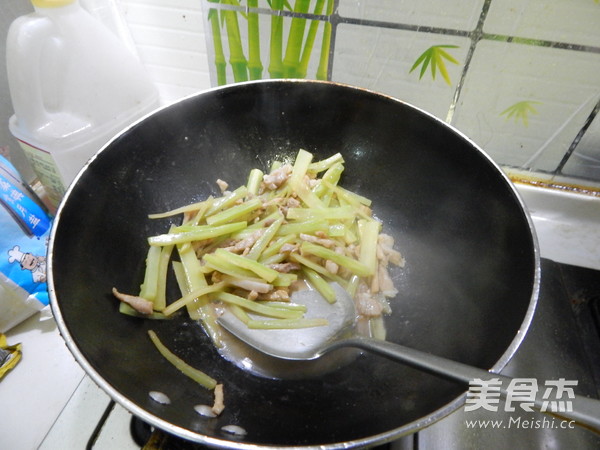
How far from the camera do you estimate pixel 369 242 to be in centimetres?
91

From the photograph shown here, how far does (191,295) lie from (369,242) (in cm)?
41

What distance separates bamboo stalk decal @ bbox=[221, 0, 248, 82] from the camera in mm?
1002

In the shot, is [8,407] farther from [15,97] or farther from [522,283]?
[522,283]

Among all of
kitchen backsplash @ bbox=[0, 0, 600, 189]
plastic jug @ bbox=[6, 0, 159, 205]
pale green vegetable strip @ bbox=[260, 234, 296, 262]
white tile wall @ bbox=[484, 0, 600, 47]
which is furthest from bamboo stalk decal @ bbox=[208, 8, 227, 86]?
white tile wall @ bbox=[484, 0, 600, 47]

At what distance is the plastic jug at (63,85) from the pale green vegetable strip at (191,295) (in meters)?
0.50

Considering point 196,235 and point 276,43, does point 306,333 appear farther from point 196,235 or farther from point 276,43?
point 276,43

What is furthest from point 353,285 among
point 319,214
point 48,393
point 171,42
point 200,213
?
point 171,42

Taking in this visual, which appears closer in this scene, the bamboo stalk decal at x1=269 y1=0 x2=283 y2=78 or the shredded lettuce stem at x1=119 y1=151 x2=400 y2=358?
the shredded lettuce stem at x1=119 y1=151 x2=400 y2=358

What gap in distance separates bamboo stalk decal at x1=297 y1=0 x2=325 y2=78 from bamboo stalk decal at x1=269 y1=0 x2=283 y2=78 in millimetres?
58

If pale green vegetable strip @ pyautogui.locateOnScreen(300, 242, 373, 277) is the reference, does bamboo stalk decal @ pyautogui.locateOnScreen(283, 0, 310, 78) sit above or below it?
above

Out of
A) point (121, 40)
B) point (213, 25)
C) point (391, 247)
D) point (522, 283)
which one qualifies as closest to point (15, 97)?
point (121, 40)

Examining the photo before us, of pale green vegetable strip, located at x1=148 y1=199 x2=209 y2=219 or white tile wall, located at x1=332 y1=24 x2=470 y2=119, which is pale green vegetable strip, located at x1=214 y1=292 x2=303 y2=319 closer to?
pale green vegetable strip, located at x1=148 y1=199 x2=209 y2=219

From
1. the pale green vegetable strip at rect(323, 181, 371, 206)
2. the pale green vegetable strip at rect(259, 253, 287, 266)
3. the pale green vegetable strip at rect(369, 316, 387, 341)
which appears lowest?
the pale green vegetable strip at rect(369, 316, 387, 341)

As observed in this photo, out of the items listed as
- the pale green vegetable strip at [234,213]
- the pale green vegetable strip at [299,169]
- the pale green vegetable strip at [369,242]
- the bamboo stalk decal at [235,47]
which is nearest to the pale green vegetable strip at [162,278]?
the pale green vegetable strip at [234,213]
